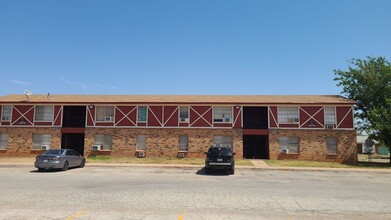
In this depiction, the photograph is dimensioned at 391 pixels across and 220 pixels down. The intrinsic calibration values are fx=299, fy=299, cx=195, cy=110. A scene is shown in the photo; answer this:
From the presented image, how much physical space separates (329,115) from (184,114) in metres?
13.5

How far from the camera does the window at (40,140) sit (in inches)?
1139

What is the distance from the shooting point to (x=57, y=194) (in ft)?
33.4

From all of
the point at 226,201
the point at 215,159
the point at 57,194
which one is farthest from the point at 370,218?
the point at 215,159

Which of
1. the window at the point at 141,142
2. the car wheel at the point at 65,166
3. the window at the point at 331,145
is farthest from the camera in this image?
the window at the point at 141,142

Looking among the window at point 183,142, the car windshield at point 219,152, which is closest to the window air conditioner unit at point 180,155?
the window at point 183,142

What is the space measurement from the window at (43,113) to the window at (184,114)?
1283cm

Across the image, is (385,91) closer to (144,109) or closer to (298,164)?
(298,164)

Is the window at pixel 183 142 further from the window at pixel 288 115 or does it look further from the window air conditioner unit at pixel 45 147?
the window air conditioner unit at pixel 45 147

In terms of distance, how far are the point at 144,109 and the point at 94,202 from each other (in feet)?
67.6

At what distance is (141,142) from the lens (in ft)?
93.7

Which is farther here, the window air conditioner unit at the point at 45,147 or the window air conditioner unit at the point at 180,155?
the window air conditioner unit at the point at 45,147

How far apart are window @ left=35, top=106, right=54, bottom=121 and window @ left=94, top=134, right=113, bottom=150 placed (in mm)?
5258

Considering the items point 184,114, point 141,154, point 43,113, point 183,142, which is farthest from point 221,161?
point 43,113

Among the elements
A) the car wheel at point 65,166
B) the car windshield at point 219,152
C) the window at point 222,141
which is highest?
the window at point 222,141
